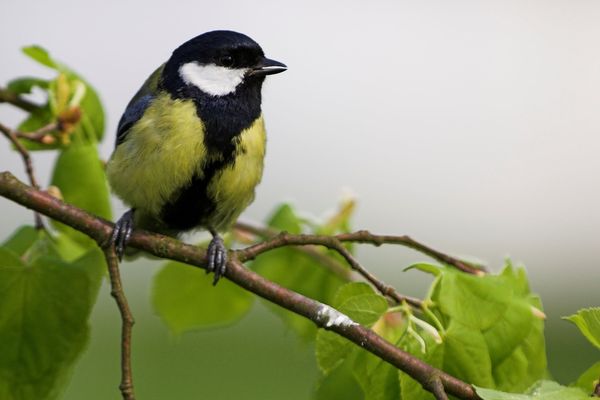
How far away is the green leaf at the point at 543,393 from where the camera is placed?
134 cm

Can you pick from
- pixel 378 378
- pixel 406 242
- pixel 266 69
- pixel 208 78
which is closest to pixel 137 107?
pixel 208 78

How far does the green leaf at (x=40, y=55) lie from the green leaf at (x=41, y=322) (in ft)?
1.41

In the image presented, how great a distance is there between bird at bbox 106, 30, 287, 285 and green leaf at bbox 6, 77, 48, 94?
21 cm

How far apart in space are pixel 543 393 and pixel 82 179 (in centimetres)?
89

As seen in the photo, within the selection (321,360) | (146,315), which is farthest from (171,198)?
(146,315)

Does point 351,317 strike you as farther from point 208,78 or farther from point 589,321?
point 208,78

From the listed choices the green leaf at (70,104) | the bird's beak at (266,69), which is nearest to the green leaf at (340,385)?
the green leaf at (70,104)

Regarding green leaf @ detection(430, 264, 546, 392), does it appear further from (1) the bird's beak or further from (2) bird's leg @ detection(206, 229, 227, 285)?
(1) the bird's beak

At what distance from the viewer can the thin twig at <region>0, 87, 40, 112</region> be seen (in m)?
2.05

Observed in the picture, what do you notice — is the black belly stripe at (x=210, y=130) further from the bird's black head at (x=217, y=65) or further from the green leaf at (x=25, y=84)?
the green leaf at (x=25, y=84)

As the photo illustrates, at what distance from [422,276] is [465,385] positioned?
4463 mm

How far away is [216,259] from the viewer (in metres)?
1.83

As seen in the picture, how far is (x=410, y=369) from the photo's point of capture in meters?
1.44

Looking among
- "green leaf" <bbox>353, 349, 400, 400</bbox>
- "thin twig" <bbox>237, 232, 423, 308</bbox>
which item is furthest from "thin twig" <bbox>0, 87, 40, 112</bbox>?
"green leaf" <bbox>353, 349, 400, 400</bbox>
